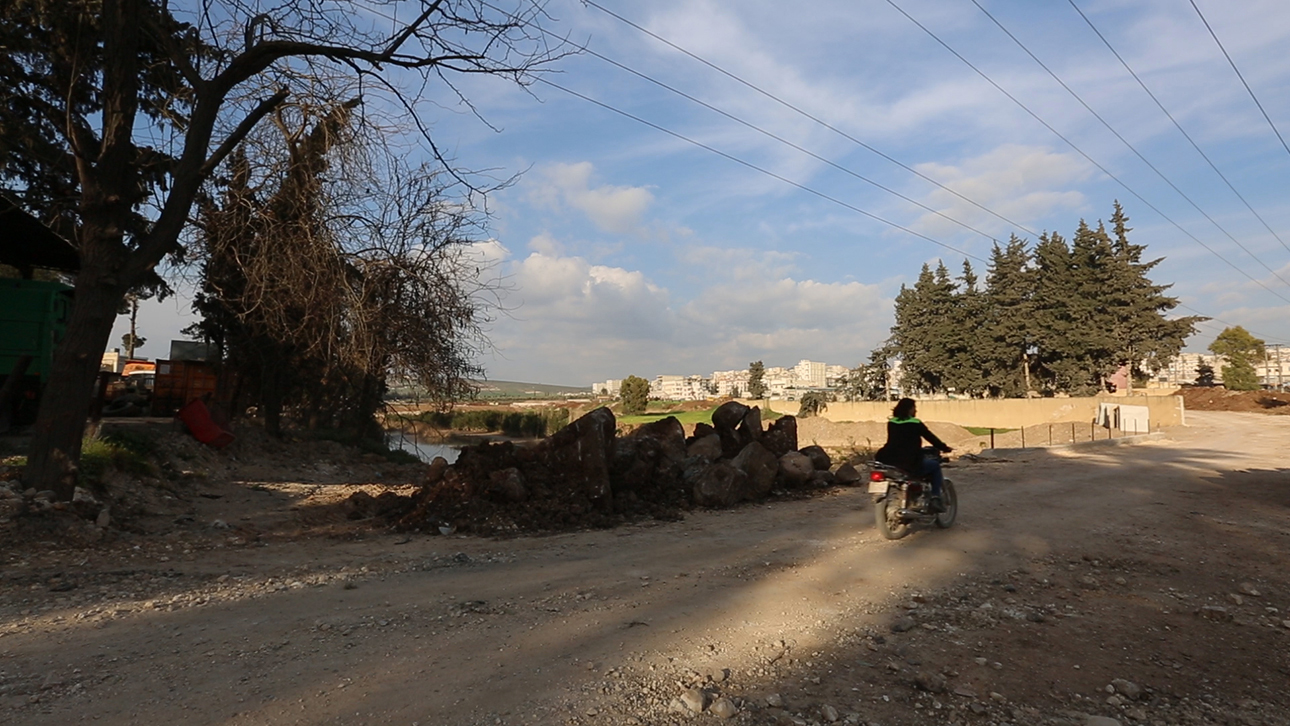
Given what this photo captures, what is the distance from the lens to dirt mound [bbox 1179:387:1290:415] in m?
50.7

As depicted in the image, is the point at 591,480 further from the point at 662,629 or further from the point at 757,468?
the point at 662,629

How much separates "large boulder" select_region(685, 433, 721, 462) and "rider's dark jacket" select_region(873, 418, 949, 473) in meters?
4.67

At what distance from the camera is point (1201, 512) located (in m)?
10.4

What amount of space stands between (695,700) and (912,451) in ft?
18.4

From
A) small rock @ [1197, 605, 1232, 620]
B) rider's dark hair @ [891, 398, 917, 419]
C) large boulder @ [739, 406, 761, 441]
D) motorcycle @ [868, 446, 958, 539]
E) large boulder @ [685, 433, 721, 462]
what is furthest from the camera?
large boulder @ [739, 406, 761, 441]

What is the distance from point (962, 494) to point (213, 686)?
1137 centimetres

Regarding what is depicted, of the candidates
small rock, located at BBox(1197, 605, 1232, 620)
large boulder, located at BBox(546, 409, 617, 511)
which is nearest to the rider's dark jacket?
small rock, located at BBox(1197, 605, 1232, 620)

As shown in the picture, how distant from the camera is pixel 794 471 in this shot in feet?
42.8

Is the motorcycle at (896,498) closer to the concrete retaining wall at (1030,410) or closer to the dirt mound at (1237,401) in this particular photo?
the concrete retaining wall at (1030,410)

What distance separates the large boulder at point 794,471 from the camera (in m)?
13.0

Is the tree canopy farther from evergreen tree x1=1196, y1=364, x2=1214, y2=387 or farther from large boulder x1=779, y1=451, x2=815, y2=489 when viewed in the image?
large boulder x1=779, y1=451, x2=815, y2=489

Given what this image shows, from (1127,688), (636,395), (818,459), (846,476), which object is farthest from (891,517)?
(636,395)

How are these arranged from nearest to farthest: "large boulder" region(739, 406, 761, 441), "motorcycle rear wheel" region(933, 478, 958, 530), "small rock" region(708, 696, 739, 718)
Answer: "small rock" region(708, 696, 739, 718) < "motorcycle rear wheel" region(933, 478, 958, 530) < "large boulder" region(739, 406, 761, 441)

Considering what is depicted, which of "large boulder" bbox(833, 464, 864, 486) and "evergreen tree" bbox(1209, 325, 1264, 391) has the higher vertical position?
"evergreen tree" bbox(1209, 325, 1264, 391)
